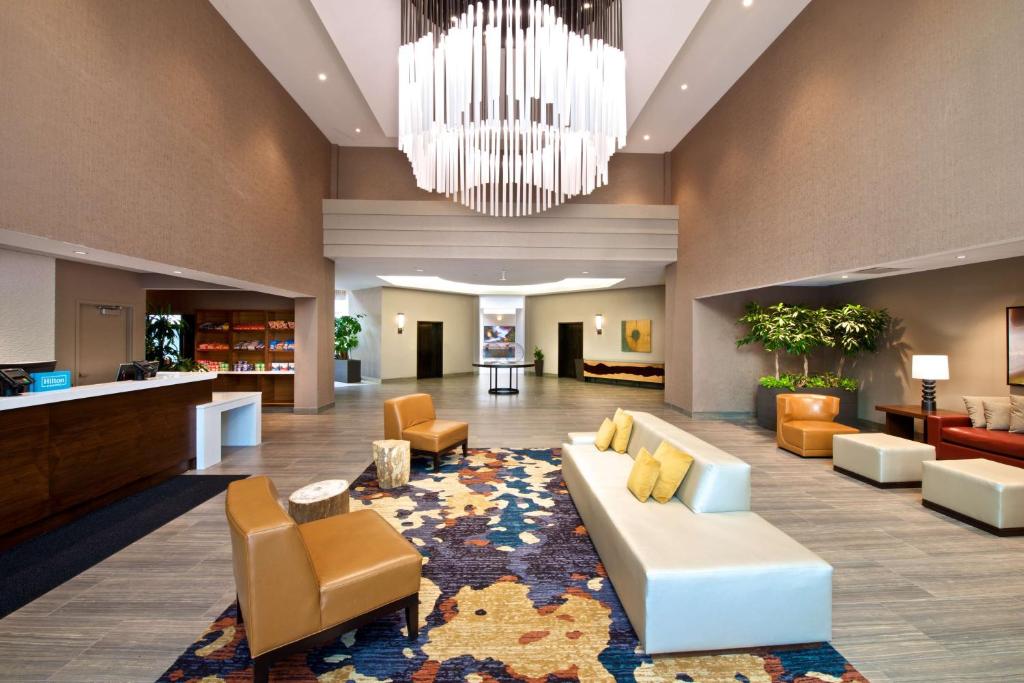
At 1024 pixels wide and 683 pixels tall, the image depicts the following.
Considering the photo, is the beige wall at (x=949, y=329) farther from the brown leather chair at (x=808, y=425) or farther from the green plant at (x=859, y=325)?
the brown leather chair at (x=808, y=425)

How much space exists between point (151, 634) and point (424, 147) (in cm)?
541

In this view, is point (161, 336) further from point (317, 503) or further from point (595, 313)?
point (595, 313)

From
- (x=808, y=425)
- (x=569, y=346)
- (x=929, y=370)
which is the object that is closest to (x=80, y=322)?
(x=808, y=425)

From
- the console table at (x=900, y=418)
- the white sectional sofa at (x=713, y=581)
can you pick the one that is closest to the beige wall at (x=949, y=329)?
the console table at (x=900, y=418)

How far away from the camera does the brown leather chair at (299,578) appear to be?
6.09ft

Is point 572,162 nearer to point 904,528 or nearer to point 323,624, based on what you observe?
point 904,528

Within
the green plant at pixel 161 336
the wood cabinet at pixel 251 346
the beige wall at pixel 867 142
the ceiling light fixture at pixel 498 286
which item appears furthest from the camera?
the ceiling light fixture at pixel 498 286

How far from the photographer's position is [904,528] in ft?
12.0

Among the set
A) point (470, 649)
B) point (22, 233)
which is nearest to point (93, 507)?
point (22, 233)

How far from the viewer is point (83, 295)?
6.41m

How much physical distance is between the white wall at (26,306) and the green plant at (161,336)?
8.50 feet

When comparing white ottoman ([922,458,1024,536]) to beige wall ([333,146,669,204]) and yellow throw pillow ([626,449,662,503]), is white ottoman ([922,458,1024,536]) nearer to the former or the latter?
yellow throw pillow ([626,449,662,503])

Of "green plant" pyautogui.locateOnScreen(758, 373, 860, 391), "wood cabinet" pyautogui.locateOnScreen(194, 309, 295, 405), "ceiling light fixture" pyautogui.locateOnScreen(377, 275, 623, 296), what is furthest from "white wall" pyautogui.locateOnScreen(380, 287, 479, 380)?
"green plant" pyautogui.locateOnScreen(758, 373, 860, 391)

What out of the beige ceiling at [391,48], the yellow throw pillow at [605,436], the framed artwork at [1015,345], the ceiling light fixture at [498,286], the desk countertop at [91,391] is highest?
the beige ceiling at [391,48]
